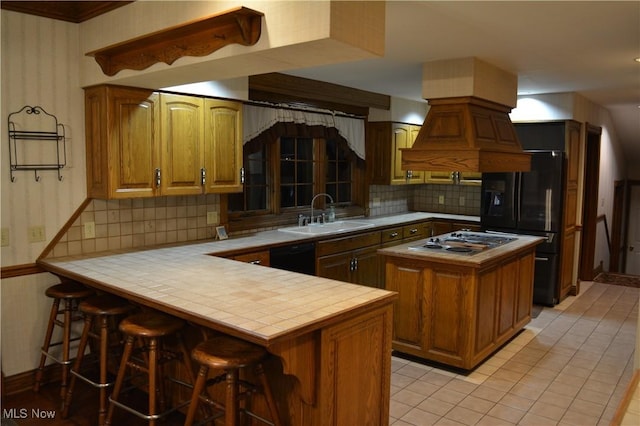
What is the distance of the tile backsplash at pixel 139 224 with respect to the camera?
360 cm

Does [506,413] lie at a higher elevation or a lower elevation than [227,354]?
lower

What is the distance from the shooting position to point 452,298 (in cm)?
378

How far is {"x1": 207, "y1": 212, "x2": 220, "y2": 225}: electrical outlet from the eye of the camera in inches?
174

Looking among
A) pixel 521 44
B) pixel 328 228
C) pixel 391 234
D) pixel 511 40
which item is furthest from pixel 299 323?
pixel 391 234

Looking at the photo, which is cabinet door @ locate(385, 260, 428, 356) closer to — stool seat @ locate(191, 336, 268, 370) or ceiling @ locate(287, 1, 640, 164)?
ceiling @ locate(287, 1, 640, 164)

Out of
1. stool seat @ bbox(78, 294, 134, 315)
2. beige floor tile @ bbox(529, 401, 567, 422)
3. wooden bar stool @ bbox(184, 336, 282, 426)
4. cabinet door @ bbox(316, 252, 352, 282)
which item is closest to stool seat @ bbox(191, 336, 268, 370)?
wooden bar stool @ bbox(184, 336, 282, 426)

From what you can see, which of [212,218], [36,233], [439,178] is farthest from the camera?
[439,178]

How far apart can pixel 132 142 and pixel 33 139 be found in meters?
0.61

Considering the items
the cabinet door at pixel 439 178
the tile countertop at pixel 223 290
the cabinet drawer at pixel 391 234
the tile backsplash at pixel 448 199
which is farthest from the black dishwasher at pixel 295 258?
the tile backsplash at pixel 448 199

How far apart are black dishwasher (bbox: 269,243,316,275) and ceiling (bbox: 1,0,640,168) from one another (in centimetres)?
164

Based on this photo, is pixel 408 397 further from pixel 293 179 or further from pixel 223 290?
pixel 293 179

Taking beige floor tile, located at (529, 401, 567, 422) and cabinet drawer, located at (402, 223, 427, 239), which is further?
cabinet drawer, located at (402, 223, 427, 239)

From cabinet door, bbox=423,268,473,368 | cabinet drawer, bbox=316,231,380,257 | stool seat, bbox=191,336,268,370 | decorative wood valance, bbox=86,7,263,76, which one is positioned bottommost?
cabinet door, bbox=423,268,473,368

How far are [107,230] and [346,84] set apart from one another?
9.66ft
